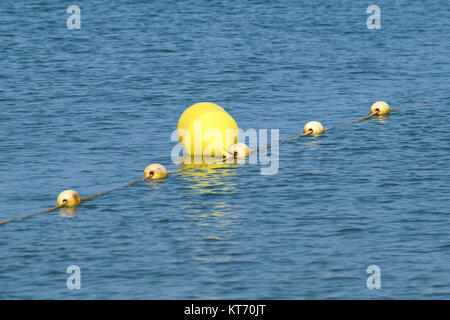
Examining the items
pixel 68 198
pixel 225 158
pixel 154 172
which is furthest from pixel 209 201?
pixel 225 158

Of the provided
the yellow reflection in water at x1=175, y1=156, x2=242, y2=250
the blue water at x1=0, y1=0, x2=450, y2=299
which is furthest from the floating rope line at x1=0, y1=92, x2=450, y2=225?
the yellow reflection in water at x1=175, y1=156, x2=242, y2=250

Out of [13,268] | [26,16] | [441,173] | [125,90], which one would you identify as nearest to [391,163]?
[441,173]

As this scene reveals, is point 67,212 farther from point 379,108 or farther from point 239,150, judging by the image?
point 379,108

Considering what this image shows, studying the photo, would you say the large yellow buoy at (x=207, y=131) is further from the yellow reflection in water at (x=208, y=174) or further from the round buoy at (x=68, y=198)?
the round buoy at (x=68, y=198)

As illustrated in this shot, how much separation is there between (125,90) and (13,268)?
17.2 metres

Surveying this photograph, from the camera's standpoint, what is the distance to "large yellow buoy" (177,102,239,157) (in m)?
22.9

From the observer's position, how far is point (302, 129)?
26.8 metres

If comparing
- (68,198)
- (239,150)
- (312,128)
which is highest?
(312,128)

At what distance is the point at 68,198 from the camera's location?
1955 cm

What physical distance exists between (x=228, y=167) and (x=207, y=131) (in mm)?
961

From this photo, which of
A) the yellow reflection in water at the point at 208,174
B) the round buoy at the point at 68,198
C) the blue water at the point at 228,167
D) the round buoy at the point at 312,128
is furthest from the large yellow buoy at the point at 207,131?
the round buoy at the point at 68,198

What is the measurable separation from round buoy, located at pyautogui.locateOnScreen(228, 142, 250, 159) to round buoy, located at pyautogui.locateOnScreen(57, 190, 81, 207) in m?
4.69

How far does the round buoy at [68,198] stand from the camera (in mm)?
19547

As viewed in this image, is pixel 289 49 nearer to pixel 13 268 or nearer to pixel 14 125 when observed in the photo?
pixel 14 125
